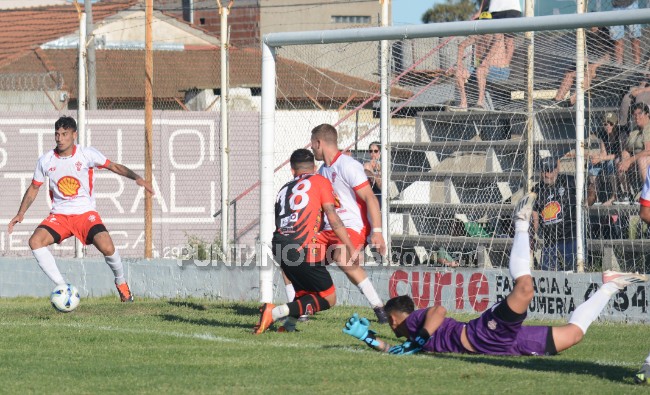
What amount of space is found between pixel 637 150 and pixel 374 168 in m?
3.87

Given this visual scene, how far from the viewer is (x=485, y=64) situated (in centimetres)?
1569

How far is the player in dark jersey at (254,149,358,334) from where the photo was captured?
10148 mm

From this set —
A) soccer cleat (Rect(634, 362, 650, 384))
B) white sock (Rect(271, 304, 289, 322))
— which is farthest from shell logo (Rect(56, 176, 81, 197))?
soccer cleat (Rect(634, 362, 650, 384))

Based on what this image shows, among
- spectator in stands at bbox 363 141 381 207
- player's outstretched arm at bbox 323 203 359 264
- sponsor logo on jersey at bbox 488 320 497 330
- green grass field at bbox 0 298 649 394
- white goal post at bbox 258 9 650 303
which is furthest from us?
spectator in stands at bbox 363 141 381 207

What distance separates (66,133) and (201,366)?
5.86 metres

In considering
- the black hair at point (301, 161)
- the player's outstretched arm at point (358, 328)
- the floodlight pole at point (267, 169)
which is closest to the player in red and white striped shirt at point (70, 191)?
the floodlight pole at point (267, 169)

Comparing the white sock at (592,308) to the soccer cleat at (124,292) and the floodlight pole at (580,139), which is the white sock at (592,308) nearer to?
the floodlight pole at (580,139)

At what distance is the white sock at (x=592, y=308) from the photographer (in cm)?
812

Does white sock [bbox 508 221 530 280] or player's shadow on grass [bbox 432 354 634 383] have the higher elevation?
white sock [bbox 508 221 530 280]

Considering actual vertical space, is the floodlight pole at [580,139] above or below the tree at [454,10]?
below

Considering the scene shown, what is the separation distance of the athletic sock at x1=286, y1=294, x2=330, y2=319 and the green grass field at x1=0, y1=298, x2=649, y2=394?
0.25m

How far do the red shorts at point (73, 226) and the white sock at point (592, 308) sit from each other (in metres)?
6.93

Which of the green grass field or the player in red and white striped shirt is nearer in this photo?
the green grass field

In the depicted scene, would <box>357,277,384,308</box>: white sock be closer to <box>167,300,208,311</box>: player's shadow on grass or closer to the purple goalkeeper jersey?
the purple goalkeeper jersey
